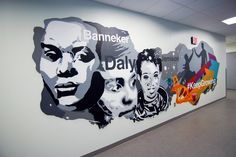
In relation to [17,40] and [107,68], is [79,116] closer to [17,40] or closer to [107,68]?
[107,68]

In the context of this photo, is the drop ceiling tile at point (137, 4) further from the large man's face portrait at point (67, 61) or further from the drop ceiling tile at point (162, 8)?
the large man's face portrait at point (67, 61)

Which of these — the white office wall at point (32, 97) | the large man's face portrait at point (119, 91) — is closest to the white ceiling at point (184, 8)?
the white office wall at point (32, 97)

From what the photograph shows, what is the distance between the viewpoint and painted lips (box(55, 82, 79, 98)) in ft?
6.72

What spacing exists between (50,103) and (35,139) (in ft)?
1.65

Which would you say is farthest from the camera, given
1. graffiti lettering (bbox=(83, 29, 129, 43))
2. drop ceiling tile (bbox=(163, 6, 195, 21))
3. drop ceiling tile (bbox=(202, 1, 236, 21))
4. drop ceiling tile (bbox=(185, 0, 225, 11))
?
drop ceiling tile (bbox=(163, 6, 195, 21))

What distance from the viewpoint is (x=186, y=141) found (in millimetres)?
2664

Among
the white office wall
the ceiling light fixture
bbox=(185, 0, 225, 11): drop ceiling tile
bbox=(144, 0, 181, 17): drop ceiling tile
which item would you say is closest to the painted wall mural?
the white office wall

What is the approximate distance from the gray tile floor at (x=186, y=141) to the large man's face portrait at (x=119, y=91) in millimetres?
690

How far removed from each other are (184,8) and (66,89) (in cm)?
289

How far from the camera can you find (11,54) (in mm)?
1700

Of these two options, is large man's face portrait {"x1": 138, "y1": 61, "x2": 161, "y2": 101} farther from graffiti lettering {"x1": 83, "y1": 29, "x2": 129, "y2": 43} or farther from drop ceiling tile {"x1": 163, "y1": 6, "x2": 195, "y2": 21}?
drop ceiling tile {"x1": 163, "y1": 6, "x2": 195, "y2": 21}

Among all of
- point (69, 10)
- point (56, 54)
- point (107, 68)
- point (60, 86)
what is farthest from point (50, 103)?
point (69, 10)

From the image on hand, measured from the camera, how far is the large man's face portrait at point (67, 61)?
6.44 ft

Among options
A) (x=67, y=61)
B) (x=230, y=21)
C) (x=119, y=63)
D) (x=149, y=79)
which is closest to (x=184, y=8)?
(x=149, y=79)
